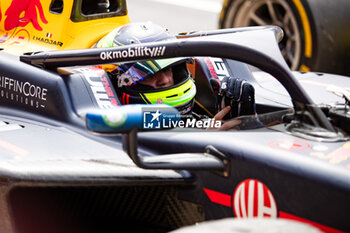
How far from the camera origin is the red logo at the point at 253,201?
78.2 inches

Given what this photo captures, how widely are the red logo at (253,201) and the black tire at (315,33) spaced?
2529 mm

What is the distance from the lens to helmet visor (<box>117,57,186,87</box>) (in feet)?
8.86

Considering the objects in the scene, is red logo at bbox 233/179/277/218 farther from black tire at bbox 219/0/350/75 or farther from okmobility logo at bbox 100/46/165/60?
black tire at bbox 219/0/350/75

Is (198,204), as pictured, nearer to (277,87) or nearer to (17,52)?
(277,87)

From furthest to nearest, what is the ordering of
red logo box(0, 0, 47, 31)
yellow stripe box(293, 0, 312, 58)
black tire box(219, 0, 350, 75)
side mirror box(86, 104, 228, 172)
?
yellow stripe box(293, 0, 312, 58)
black tire box(219, 0, 350, 75)
red logo box(0, 0, 47, 31)
side mirror box(86, 104, 228, 172)

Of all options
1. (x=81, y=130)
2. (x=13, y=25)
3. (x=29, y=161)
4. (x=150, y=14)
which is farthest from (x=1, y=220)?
(x=150, y=14)

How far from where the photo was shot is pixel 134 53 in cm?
237

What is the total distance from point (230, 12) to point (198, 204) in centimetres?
322

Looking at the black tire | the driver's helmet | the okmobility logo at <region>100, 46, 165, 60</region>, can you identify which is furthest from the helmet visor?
the black tire

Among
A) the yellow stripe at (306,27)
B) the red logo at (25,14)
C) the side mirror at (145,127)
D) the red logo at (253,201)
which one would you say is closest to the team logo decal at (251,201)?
the red logo at (253,201)

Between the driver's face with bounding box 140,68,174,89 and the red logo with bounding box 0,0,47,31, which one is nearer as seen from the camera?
the driver's face with bounding box 140,68,174,89

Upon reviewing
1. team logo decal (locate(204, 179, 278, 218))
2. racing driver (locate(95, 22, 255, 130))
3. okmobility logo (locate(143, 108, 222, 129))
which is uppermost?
okmobility logo (locate(143, 108, 222, 129))

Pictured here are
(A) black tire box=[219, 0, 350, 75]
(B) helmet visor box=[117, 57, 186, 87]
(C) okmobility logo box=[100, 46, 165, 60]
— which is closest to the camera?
(C) okmobility logo box=[100, 46, 165, 60]

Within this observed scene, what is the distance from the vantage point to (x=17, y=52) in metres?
3.15
